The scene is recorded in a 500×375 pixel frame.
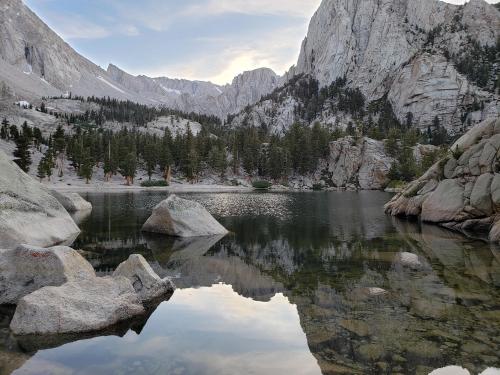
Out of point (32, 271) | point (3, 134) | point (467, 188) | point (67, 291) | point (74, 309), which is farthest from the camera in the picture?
point (3, 134)

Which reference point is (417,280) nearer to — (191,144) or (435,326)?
(435,326)

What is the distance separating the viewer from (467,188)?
38219 millimetres

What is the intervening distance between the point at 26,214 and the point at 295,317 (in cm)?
1675

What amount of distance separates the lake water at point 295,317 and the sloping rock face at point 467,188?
9.23 m

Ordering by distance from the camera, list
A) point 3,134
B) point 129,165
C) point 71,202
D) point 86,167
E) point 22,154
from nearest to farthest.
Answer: point 71,202, point 22,154, point 86,167, point 129,165, point 3,134

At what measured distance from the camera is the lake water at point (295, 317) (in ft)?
33.9

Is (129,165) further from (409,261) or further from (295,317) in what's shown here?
(295,317)

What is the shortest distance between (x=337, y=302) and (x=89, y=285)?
8.98 m

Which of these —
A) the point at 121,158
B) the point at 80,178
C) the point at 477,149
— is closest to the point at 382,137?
the point at 121,158

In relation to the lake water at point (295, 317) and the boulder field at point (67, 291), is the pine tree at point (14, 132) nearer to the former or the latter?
the lake water at point (295, 317)

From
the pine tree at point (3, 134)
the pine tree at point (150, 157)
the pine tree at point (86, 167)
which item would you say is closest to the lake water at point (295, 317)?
the pine tree at point (86, 167)

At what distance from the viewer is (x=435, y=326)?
1279 cm

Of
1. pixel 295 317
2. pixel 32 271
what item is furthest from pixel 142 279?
pixel 295 317

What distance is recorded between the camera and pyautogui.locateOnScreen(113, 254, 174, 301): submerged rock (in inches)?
623
